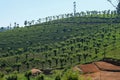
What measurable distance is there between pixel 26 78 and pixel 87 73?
25694 mm

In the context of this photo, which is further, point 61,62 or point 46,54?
point 46,54

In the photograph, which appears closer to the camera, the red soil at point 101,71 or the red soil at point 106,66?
the red soil at point 101,71

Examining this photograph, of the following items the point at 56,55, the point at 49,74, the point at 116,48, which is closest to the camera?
the point at 49,74

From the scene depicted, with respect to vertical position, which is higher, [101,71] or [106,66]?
[106,66]

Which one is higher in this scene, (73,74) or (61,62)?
(73,74)

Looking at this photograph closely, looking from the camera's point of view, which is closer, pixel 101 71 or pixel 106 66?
pixel 101 71

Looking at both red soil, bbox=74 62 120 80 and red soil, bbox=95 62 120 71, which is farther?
red soil, bbox=95 62 120 71

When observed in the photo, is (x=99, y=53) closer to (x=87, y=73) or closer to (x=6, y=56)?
(x=87, y=73)

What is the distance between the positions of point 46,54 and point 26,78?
164 feet

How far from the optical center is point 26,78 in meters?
120

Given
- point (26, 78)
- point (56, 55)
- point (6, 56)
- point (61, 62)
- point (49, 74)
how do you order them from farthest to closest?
point (6, 56), point (56, 55), point (61, 62), point (49, 74), point (26, 78)

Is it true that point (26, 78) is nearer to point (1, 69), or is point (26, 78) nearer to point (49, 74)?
point (49, 74)

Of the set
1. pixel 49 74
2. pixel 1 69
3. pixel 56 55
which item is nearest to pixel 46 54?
pixel 56 55

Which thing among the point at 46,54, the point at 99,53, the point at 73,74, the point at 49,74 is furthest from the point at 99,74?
the point at 46,54
